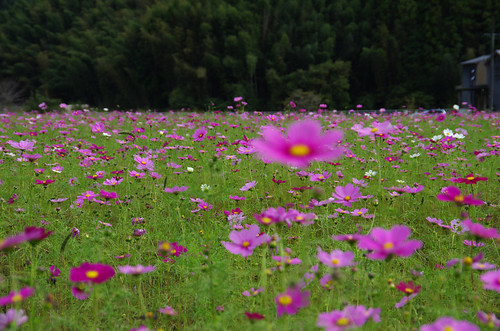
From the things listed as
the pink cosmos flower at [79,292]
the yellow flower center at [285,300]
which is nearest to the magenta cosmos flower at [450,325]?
the yellow flower center at [285,300]

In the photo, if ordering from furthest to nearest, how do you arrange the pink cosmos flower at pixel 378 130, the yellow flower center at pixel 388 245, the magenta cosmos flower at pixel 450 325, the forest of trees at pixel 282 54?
the forest of trees at pixel 282 54 < the pink cosmos flower at pixel 378 130 < the yellow flower center at pixel 388 245 < the magenta cosmos flower at pixel 450 325

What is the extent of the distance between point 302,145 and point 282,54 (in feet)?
76.5

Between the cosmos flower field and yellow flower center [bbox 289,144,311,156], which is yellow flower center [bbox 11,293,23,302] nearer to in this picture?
the cosmos flower field

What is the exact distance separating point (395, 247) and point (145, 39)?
1042 inches

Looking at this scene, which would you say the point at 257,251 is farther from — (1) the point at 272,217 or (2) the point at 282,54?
(2) the point at 282,54

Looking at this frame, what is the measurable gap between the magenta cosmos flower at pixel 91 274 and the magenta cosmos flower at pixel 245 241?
0.25 m

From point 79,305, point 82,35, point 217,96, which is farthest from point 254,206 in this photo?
point 82,35

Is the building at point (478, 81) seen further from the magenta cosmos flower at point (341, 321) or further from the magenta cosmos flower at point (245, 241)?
the magenta cosmos flower at point (341, 321)

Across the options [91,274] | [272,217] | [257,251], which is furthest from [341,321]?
[257,251]

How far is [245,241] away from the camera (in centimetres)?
83

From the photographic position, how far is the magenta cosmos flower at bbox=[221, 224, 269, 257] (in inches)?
30.6

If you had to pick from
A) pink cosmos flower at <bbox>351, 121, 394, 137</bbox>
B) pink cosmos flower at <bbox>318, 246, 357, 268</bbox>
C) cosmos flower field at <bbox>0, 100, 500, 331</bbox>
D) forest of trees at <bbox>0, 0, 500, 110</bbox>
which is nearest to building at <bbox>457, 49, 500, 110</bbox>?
forest of trees at <bbox>0, 0, 500, 110</bbox>

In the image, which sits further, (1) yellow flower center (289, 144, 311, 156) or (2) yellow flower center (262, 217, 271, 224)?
(2) yellow flower center (262, 217, 271, 224)

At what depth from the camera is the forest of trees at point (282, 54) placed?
21.5m
